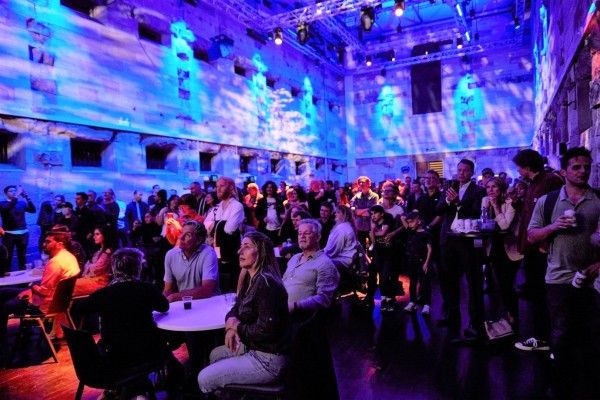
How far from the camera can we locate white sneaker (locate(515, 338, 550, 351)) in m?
3.74

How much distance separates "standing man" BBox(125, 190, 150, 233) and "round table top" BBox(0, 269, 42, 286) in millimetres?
4171

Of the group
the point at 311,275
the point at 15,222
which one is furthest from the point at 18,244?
the point at 311,275

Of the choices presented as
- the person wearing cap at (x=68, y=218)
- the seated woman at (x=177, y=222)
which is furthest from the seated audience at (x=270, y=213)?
the person wearing cap at (x=68, y=218)

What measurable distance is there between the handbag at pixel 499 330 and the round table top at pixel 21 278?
4841 millimetres

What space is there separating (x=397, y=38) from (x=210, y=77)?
11.2 metres

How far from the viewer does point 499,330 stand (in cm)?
395

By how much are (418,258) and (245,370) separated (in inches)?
131

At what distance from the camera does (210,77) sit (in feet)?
41.8

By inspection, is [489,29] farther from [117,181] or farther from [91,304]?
[91,304]

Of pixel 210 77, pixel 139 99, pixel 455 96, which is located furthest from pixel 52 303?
pixel 455 96

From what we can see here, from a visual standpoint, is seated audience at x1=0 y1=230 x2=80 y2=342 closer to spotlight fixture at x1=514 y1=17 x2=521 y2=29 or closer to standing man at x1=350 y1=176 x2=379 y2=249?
standing man at x1=350 y1=176 x2=379 y2=249

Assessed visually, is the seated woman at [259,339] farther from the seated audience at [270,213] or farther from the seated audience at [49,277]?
the seated audience at [270,213]

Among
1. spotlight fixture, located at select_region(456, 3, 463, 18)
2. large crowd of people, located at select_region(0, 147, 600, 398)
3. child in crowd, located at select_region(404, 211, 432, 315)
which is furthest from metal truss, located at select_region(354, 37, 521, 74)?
child in crowd, located at select_region(404, 211, 432, 315)

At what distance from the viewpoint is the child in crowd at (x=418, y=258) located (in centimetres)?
513
